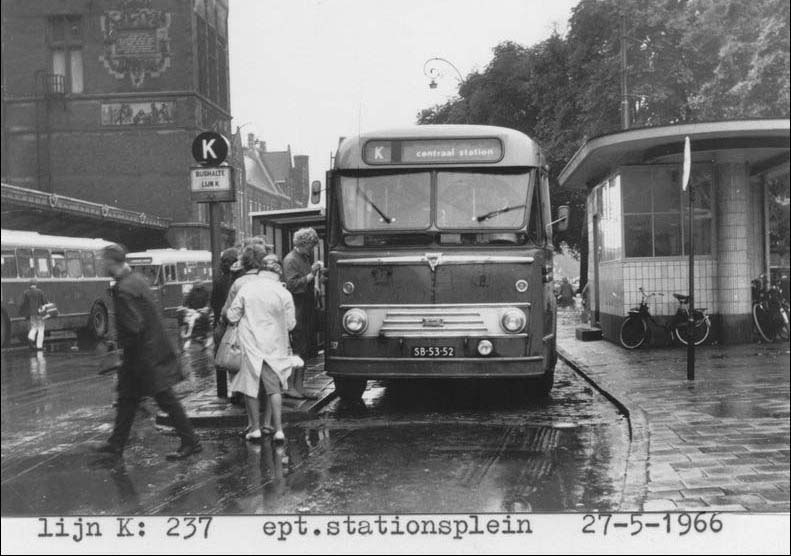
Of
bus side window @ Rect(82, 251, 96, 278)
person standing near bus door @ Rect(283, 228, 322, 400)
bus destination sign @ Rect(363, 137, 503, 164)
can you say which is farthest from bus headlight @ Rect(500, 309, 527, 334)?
bus side window @ Rect(82, 251, 96, 278)

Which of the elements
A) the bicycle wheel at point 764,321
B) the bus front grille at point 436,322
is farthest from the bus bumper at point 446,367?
the bicycle wheel at point 764,321

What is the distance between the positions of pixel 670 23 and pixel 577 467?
9.10 feet

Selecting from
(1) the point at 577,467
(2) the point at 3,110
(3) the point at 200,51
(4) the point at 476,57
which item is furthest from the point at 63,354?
(1) the point at 577,467

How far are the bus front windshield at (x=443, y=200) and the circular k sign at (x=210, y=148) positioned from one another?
249 centimetres

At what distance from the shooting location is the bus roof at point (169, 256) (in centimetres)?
517

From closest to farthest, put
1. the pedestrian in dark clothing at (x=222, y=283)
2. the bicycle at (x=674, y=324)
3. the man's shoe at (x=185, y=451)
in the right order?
the bicycle at (x=674, y=324), the man's shoe at (x=185, y=451), the pedestrian in dark clothing at (x=222, y=283)

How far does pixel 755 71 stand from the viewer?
168 inches

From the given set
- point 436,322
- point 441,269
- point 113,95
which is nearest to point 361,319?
point 436,322

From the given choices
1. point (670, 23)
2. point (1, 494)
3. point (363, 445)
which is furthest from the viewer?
point (363, 445)

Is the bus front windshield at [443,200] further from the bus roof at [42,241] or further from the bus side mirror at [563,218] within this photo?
the bus roof at [42,241]

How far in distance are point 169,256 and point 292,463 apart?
1665mm

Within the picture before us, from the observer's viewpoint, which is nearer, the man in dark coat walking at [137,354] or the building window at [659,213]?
the building window at [659,213]

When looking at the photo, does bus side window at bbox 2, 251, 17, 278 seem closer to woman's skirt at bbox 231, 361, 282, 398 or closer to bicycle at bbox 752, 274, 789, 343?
woman's skirt at bbox 231, 361, 282, 398

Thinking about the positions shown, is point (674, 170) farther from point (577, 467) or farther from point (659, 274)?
point (577, 467)
